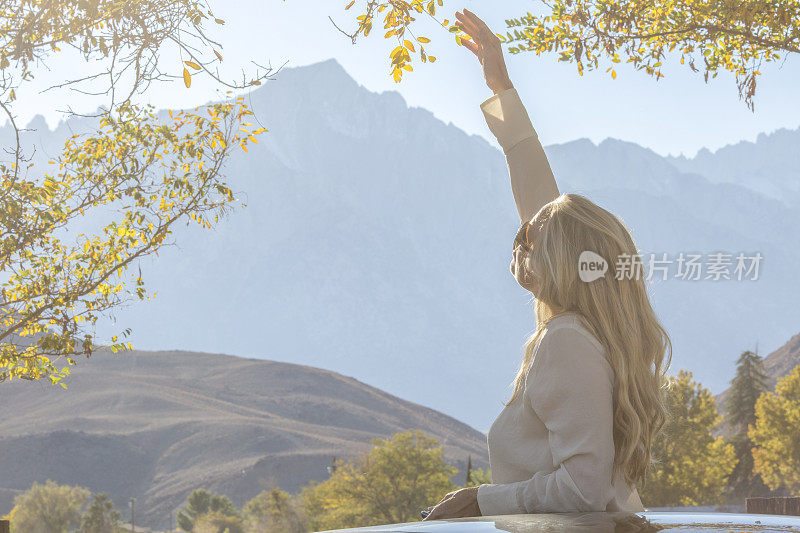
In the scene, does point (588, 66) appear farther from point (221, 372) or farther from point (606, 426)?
point (221, 372)

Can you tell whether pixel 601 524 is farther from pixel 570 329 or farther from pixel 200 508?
pixel 200 508

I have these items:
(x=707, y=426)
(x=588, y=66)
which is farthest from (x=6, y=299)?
(x=707, y=426)

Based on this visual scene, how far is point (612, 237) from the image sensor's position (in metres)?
1.97

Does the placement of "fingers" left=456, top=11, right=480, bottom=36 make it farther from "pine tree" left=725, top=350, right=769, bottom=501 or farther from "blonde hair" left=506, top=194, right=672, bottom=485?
"pine tree" left=725, top=350, right=769, bottom=501

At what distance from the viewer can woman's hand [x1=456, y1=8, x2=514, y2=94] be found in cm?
322

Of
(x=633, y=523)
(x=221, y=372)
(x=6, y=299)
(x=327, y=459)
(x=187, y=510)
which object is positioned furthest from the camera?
(x=221, y=372)

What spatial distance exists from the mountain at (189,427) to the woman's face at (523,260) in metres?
89.9

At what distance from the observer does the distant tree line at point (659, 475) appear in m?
38.4

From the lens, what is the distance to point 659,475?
38875mm

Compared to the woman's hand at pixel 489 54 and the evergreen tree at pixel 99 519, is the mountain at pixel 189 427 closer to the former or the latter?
the evergreen tree at pixel 99 519

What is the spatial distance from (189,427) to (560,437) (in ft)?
375

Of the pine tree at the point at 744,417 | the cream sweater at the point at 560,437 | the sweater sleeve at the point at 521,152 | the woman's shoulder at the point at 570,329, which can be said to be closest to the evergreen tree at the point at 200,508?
the pine tree at the point at 744,417

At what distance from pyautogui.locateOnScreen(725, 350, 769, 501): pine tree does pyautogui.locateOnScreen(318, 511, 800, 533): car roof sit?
52609 mm

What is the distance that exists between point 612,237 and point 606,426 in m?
0.48
